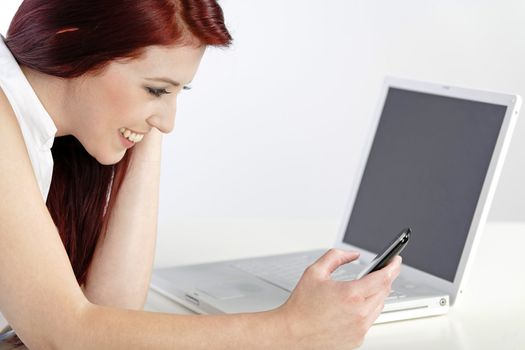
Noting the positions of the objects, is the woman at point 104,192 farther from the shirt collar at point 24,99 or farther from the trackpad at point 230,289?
the trackpad at point 230,289

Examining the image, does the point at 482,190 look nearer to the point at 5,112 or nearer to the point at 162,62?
the point at 162,62

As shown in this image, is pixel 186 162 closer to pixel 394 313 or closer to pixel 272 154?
pixel 272 154

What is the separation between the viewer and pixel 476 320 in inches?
57.4

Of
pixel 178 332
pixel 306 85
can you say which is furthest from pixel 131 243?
pixel 306 85

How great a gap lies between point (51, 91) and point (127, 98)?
0.50 feet

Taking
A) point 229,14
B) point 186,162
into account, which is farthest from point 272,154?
point 229,14

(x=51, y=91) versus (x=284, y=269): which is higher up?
(x=51, y=91)

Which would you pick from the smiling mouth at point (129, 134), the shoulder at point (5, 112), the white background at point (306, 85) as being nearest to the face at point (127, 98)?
the smiling mouth at point (129, 134)

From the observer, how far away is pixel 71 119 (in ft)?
4.47

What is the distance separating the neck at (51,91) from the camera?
1.33 metres

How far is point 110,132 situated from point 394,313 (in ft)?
1.77

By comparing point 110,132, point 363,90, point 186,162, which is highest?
point 363,90

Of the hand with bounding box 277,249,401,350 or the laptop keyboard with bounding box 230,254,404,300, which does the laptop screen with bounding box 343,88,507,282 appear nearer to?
the laptop keyboard with bounding box 230,254,404,300

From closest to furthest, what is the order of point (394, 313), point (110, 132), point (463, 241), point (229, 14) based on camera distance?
point (110, 132) → point (394, 313) → point (463, 241) → point (229, 14)
